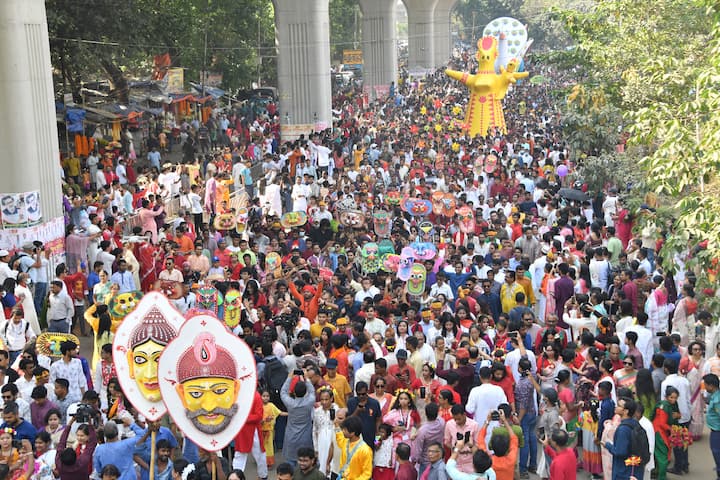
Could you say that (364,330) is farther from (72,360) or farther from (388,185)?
(388,185)

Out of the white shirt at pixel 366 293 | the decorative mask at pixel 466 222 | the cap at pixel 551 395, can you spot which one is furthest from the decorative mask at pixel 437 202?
the cap at pixel 551 395

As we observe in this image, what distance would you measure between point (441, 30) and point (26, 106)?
1933 inches

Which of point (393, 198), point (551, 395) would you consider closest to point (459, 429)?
point (551, 395)

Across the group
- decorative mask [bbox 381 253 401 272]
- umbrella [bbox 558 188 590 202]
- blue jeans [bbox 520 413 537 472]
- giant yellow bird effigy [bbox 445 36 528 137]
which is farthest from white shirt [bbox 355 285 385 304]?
giant yellow bird effigy [bbox 445 36 528 137]

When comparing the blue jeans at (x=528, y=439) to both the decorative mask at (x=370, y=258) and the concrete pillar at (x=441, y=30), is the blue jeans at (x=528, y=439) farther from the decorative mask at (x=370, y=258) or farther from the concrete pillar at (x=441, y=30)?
the concrete pillar at (x=441, y=30)

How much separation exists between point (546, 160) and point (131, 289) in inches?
422

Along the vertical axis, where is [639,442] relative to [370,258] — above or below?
below

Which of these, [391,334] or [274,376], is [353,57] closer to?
[391,334]

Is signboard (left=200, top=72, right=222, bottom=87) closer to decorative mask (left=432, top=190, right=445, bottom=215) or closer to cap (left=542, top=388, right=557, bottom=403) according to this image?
decorative mask (left=432, top=190, right=445, bottom=215)

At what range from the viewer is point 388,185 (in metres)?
21.1

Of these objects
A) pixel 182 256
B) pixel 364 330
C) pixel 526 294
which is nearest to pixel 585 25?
pixel 526 294

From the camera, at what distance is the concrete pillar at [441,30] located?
61.4 meters

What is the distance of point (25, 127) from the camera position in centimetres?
1570

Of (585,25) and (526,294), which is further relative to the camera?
(585,25)
